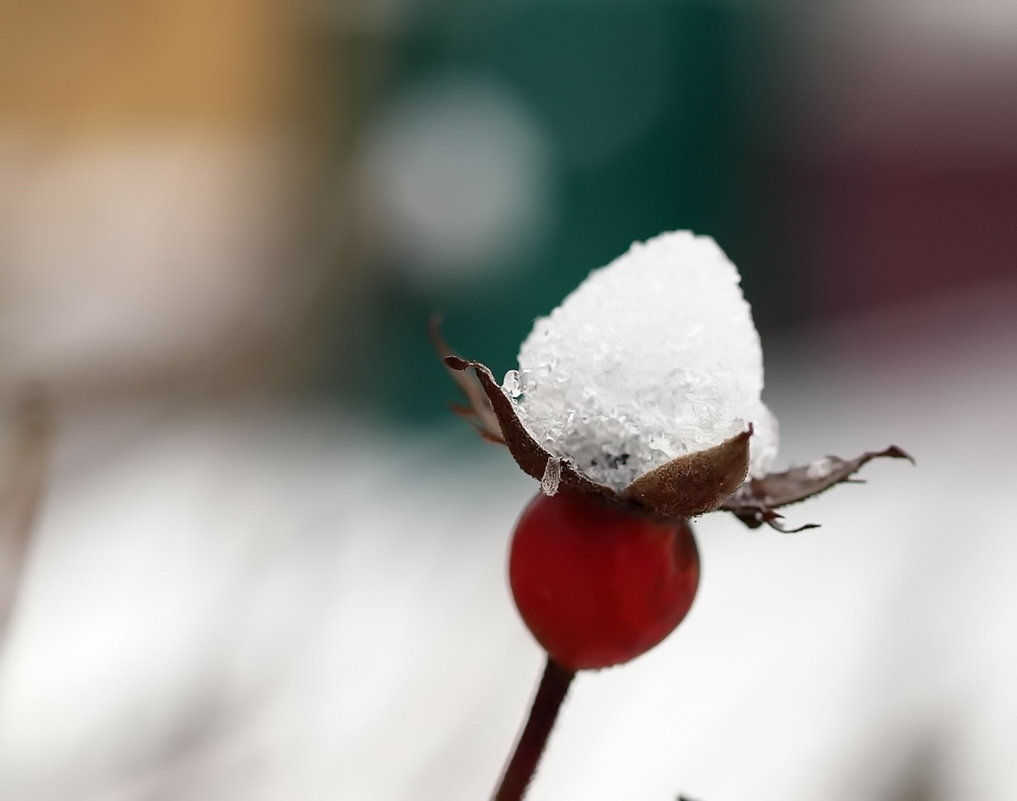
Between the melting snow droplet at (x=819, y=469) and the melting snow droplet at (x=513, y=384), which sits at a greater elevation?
the melting snow droplet at (x=513, y=384)

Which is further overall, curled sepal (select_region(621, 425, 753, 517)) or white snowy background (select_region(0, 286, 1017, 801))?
white snowy background (select_region(0, 286, 1017, 801))

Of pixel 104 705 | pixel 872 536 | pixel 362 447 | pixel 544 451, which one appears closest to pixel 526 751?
pixel 544 451

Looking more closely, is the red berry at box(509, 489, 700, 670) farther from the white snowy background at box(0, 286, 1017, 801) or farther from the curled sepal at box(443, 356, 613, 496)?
the white snowy background at box(0, 286, 1017, 801)

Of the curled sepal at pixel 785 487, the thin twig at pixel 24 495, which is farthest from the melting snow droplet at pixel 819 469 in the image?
the thin twig at pixel 24 495

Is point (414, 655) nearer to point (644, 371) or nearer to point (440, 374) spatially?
point (644, 371)

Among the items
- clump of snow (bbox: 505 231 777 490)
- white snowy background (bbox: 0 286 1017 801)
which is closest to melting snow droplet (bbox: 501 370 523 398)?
clump of snow (bbox: 505 231 777 490)

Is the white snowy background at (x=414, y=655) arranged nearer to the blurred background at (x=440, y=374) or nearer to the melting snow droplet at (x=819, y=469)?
the blurred background at (x=440, y=374)

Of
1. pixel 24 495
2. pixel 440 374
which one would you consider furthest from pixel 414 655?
pixel 440 374
